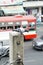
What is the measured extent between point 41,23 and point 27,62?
18.6 m

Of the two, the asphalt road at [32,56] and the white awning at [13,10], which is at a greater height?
the white awning at [13,10]

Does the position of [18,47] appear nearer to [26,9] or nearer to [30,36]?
[30,36]

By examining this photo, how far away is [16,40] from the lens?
3.38 metres

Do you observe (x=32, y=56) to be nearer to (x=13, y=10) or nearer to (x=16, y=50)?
(x=16, y=50)

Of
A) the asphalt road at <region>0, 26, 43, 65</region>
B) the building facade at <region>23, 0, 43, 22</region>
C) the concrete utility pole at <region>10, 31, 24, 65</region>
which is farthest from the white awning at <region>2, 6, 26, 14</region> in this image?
the concrete utility pole at <region>10, 31, 24, 65</region>

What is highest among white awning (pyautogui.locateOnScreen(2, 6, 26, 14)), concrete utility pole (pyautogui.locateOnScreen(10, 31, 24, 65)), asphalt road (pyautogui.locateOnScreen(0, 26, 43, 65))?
white awning (pyautogui.locateOnScreen(2, 6, 26, 14))

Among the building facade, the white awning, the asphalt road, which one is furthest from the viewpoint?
the building facade

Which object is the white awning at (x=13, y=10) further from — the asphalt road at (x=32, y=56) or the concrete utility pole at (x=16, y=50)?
the concrete utility pole at (x=16, y=50)

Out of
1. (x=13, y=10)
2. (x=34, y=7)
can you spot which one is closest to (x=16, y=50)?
(x=13, y=10)

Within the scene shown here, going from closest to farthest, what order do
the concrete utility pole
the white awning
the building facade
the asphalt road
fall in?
the concrete utility pole → the asphalt road → the white awning → the building facade

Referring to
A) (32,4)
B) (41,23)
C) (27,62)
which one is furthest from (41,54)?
(32,4)

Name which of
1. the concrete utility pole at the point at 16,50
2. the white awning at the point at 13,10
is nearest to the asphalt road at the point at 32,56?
the concrete utility pole at the point at 16,50

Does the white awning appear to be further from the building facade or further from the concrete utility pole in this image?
the concrete utility pole

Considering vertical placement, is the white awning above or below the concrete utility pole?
above
